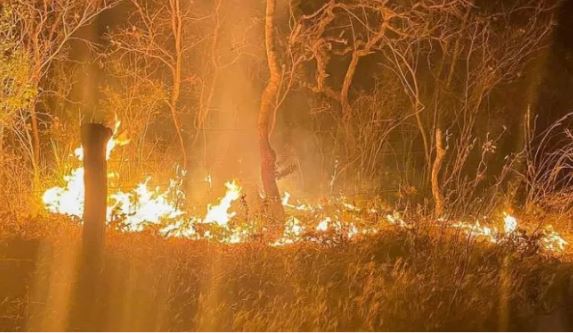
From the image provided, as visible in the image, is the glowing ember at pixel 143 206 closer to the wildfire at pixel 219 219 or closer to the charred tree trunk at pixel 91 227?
the wildfire at pixel 219 219

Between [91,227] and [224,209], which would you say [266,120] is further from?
[91,227]

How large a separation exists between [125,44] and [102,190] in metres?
6.62

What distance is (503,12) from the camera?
12.8 m

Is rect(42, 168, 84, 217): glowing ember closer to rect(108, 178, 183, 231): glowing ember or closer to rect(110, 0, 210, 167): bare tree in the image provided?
rect(108, 178, 183, 231): glowing ember

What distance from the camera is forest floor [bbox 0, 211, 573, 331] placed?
19.0 ft

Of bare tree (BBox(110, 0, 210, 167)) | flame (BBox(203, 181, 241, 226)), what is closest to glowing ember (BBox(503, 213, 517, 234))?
flame (BBox(203, 181, 241, 226))

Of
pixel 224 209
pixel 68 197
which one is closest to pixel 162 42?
pixel 68 197

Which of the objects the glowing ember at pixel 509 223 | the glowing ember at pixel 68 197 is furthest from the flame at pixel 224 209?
A: the glowing ember at pixel 509 223

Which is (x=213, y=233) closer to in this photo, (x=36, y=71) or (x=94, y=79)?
(x=36, y=71)

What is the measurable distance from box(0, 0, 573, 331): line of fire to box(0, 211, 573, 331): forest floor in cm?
3

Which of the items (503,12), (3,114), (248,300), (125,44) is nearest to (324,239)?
(248,300)

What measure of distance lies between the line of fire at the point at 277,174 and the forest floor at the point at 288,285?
0.08ft

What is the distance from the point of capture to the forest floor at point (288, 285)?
580cm

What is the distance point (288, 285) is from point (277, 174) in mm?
4172
